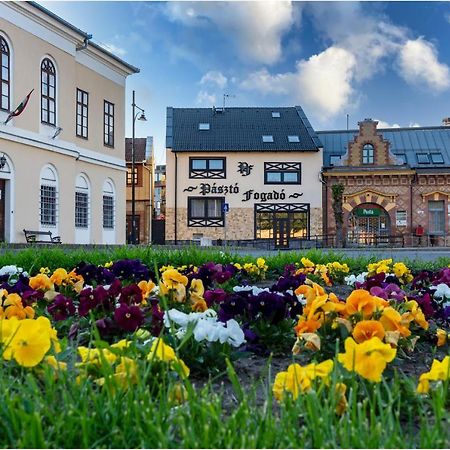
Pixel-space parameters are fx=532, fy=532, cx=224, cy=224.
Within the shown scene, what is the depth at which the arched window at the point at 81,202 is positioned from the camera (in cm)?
2238

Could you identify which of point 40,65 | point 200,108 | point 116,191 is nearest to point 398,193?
point 200,108

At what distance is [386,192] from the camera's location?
103 feet

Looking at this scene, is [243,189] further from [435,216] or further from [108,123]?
[435,216]

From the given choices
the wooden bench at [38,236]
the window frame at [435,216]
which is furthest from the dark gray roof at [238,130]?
the wooden bench at [38,236]

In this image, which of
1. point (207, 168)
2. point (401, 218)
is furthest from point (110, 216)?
point (401, 218)

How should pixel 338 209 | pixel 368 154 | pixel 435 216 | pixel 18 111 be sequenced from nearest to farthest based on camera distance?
pixel 18 111 → pixel 338 209 → pixel 435 216 → pixel 368 154

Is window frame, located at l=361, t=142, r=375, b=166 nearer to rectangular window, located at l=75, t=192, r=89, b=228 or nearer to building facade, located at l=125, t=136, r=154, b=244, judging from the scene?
building facade, located at l=125, t=136, r=154, b=244

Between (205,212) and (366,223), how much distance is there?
970cm

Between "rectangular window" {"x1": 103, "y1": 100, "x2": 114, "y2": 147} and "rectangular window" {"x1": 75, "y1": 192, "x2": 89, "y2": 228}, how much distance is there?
10.6 ft

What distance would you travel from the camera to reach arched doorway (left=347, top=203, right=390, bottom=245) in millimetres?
31641

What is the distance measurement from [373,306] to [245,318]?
64 centimetres

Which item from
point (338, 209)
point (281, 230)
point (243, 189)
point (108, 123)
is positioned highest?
point (108, 123)

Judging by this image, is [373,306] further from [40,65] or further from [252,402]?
[40,65]

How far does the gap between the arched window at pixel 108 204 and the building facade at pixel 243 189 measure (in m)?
6.99
